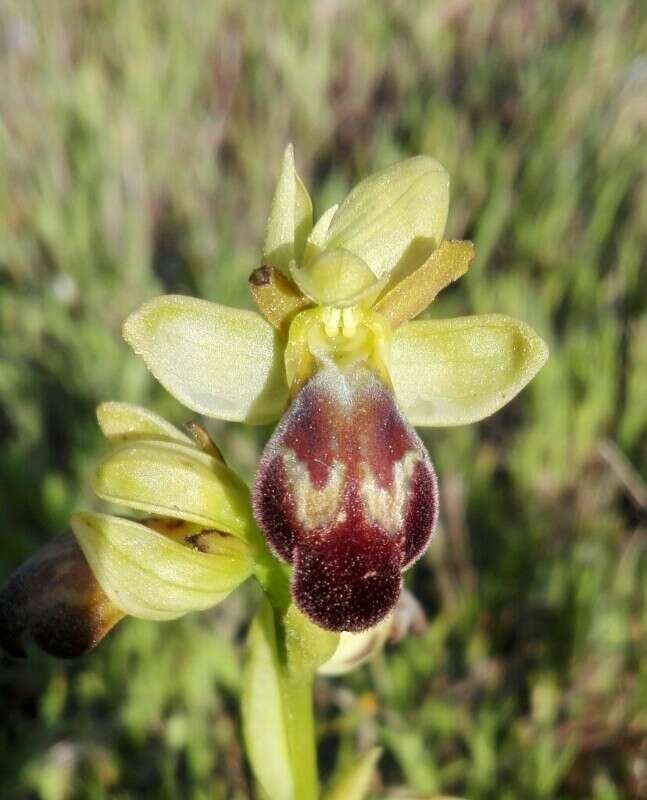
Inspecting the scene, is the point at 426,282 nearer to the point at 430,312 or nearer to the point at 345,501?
the point at 345,501

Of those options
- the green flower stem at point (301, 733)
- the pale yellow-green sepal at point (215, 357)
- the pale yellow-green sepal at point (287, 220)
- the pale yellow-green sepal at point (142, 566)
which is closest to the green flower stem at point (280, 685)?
the green flower stem at point (301, 733)

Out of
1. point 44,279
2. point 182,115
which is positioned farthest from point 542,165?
point 44,279

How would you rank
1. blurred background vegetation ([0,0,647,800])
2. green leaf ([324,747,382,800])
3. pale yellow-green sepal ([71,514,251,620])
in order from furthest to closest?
blurred background vegetation ([0,0,647,800]), green leaf ([324,747,382,800]), pale yellow-green sepal ([71,514,251,620])

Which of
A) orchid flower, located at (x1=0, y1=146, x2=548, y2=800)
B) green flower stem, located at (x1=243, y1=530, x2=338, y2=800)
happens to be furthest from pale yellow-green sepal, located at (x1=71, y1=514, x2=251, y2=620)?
green flower stem, located at (x1=243, y1=530, x2=338, y2=800)

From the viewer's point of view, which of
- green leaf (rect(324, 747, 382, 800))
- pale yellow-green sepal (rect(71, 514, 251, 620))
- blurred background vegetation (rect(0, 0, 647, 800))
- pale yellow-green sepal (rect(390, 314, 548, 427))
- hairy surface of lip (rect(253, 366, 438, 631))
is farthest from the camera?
blurred background vegetation (rect(0, 0, 647, 800))

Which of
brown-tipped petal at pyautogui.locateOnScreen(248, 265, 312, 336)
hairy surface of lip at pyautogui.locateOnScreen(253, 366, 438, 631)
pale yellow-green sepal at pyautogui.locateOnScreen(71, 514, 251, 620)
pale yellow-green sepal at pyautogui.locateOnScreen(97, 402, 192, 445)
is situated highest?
brown-tipped petal at pyautogui.locateOnScreen(248, 265, 312, 336)

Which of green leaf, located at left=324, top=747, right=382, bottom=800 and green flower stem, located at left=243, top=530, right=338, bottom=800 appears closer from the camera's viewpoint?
green flower stem, located at left=243, top=530, right=338, bottom=800

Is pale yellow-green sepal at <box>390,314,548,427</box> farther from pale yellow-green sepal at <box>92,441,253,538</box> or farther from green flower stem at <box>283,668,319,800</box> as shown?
green flower stem at <box>283,668,319,800</box>
